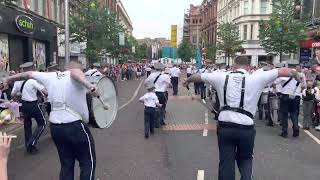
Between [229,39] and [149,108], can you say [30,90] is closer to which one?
[149,108]

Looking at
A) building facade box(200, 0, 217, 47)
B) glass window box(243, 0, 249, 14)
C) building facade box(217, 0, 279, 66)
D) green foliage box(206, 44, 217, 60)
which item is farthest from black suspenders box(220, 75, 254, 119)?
building facade box(200, 0, 217, 47)

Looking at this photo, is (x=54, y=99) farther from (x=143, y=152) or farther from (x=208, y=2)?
(x=208, y=2)

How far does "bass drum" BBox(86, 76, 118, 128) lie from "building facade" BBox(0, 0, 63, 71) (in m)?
12.2

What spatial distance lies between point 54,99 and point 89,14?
2314 cm

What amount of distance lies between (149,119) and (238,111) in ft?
17.7

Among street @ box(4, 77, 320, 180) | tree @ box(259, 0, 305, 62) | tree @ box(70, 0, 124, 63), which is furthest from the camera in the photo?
tree @ box(70, 0, 124, 63)

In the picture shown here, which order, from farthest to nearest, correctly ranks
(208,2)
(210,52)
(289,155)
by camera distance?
(208,2)
(210,52)
(289,155)

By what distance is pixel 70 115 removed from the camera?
515 centimetres

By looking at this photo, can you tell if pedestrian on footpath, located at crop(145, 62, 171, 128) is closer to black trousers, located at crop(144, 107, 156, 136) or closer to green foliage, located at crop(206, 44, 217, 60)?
black trousers, located at crop(144, 107, 156, 136)

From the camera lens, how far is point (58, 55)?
31.7 m

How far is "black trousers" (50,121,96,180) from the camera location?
5.15 m

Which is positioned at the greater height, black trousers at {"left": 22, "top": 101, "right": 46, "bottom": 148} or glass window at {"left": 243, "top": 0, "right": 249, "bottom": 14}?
glass window at {"left": 243, "top": 0, "right": 249, "bottom": 14}

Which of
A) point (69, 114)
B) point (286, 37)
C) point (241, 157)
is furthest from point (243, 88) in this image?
point (286, 37)

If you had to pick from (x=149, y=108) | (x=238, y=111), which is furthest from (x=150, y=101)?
(x=238, y=111)
